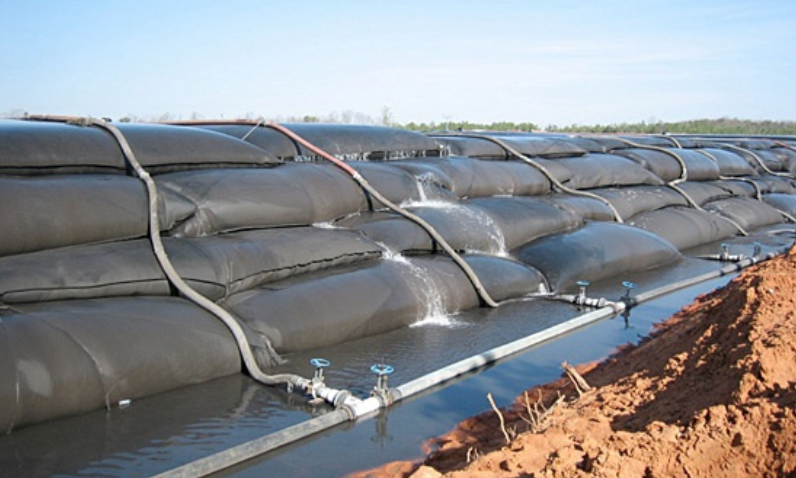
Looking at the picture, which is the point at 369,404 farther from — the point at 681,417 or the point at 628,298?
the point at 628,298

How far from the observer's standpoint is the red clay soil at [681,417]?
7.84 ft

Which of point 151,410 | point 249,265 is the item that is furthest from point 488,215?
point 151,410

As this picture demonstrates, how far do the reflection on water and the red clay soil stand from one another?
0.68 ft

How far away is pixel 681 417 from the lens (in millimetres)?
2789

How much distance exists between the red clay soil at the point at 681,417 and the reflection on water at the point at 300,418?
21 cm

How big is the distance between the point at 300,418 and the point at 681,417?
1863 mm

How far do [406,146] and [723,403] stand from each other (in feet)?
19.2

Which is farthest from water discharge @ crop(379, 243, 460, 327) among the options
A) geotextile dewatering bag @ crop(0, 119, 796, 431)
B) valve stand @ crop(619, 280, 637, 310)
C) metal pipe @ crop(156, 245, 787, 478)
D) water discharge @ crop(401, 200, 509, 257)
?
valve stand @ crop(619, 280, 637, 310)

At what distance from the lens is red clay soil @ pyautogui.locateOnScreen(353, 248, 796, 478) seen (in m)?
2.39

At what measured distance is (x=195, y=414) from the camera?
3832 millimetres

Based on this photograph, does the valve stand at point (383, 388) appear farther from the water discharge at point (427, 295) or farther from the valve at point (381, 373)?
the water discharge at point (427, 295)

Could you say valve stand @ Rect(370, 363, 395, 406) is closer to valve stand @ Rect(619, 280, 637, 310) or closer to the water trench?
the water trench

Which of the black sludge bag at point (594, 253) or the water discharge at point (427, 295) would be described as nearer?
the water discharge at point (427, 295)

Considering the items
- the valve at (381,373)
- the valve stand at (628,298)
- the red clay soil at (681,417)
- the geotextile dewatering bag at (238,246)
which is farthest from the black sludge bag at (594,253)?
the valve at (381,373)
